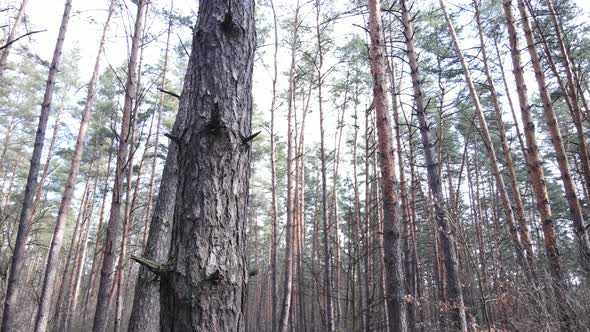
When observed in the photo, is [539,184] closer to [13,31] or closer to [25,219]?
[25,219]

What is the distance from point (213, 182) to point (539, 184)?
5.96 meters

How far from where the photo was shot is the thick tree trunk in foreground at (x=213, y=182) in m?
1.37

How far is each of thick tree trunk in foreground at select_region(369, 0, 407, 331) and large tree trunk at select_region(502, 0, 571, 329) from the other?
1.84m

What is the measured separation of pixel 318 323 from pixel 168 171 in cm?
1880

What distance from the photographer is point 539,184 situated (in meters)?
5.50

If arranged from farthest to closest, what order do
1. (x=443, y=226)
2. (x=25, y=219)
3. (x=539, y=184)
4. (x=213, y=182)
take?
(x=25, y=219) < (x=443, y=226) < (x=539, y=184) < (x=213, y=182)

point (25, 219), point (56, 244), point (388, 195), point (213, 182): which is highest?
point (25, 219)

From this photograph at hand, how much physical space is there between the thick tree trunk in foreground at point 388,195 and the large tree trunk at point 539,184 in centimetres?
184

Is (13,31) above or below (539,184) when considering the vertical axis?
above

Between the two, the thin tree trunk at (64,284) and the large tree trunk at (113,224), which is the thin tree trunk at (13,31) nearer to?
the large tree trunk at (113,224)

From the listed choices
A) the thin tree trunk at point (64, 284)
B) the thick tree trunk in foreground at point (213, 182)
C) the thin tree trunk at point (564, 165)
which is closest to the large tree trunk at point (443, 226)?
the thin tree trunk at point (564, 165)

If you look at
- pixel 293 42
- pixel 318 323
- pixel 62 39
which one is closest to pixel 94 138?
pixel 62 39

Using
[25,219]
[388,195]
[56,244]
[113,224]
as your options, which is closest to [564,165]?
[388,195]

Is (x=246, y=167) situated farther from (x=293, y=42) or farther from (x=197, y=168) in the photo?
(x=293, y=42)
